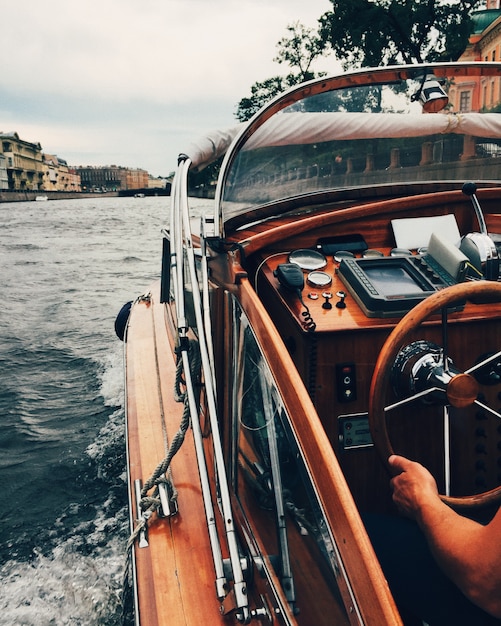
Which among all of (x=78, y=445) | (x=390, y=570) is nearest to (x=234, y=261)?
(x=390, y=570)

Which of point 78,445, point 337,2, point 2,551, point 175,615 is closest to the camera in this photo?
point 175,615

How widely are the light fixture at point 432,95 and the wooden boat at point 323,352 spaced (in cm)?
1

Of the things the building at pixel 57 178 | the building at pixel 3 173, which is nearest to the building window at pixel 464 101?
the building at pixel 3 173

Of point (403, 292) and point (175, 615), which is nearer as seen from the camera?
point (175, 615)

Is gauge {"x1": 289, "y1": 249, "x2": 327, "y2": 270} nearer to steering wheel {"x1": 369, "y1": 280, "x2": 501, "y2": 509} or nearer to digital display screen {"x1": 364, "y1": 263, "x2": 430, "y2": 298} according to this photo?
digital display screen {"x1": 364, "y1": 263, "x2": 430, "y2": 298}

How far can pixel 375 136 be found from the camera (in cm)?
296

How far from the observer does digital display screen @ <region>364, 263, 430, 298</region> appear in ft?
6.39

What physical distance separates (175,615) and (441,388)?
1.13 metres

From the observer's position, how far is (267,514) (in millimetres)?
1626

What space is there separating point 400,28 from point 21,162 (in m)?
80.2

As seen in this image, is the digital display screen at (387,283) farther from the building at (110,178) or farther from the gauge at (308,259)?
the building at (110,178)

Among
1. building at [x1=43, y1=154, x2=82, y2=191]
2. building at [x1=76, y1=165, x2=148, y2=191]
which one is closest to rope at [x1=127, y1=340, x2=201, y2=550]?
building at [x1=43, y1=154, x2=82, y2=191]

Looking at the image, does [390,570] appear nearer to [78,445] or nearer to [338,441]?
[338,441]

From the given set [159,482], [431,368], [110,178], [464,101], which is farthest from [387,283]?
[110,178]
